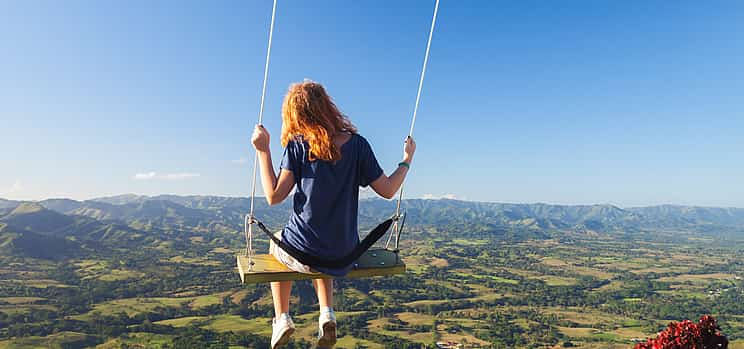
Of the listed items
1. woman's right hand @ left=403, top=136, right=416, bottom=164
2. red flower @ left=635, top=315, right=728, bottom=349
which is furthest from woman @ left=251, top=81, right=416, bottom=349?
red flower @ left=635, top=315, right=728, bottom=349

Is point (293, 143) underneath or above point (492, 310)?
above

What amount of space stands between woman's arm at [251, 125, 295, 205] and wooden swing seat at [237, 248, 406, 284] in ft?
1.51

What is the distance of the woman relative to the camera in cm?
262

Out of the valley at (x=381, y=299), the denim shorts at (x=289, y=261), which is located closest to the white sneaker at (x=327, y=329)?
the denim shorts at (x=289, y=261)

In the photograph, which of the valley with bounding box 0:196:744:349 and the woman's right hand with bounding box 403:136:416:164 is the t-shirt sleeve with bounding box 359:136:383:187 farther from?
the valley with bounding box 0:196:744:349

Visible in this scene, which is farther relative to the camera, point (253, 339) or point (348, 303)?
point (348, 303)

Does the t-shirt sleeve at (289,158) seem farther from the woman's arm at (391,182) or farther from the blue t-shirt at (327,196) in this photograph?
the woman's arm at (391,182)

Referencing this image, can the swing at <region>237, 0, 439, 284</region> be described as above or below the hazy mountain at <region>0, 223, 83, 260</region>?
above

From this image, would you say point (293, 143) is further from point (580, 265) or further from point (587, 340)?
point (580, 265)

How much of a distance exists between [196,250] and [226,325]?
3751 inches

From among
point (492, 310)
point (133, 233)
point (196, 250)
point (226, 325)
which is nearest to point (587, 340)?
point (492, 310)

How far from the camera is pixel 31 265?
128250 millimetres

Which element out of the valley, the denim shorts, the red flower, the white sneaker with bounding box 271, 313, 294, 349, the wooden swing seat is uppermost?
the denim shorts

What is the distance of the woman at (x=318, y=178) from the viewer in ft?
8.61
